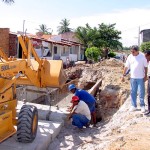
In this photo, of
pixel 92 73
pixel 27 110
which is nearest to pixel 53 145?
pixel 27 110

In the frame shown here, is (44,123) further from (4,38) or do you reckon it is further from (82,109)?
(4,38)

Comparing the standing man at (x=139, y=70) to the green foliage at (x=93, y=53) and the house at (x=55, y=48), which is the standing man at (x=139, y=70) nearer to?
the house at (x=55, y=48)

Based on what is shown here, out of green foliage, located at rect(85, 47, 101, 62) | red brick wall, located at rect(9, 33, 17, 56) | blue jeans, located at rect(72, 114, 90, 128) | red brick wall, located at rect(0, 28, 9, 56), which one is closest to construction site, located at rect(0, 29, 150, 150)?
blue jeans, located at rect(72, 114, 90, 128)

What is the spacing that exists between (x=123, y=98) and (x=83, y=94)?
12.1 ft

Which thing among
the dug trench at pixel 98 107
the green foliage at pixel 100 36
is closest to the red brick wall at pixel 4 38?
the dug trench at pixel 98 107

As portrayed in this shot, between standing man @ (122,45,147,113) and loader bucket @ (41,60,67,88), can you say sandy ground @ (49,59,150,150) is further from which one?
loader bucket @ (41,60,67,88)

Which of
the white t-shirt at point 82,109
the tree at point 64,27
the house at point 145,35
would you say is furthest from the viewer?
the tree at point 64,27

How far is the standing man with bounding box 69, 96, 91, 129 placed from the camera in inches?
341

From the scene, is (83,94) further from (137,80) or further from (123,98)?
(123,98)

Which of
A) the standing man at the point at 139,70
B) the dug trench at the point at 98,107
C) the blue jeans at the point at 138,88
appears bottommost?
the dug trench at the point at 98,107

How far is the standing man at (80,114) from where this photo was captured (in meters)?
8.67

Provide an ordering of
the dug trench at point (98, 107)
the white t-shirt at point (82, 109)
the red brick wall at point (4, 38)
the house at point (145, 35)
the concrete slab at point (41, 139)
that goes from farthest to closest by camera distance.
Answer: the house at point (145, 35), the red brick wall at point (4, 38), the white t-shirt at point (82, 109), the dug trench at point (98, 107), the concrete slab at point (41, 139)

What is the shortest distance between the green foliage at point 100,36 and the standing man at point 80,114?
3907 centimetres

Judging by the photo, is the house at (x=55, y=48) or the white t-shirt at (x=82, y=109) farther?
the house at (x=55, y=48)
